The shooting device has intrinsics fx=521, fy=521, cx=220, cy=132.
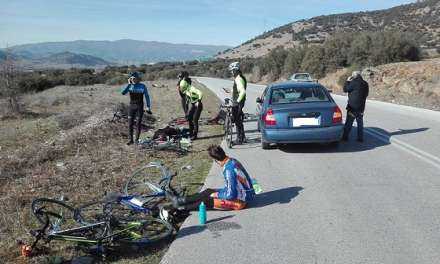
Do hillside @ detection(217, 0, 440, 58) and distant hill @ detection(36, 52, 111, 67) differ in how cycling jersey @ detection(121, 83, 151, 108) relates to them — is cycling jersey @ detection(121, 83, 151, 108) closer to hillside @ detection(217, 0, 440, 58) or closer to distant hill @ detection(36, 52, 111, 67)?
hillside @ detection(217, 0, 440, 58)

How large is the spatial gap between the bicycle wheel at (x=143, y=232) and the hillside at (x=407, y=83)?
20.1 metres

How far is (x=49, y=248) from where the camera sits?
A: 5.85m

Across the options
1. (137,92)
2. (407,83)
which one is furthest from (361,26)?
(137,92)

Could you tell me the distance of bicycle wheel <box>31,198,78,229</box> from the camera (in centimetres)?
574

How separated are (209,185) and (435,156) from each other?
16.2 feet

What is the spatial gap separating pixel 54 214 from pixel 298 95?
7.31 metres

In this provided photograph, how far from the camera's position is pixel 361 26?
110 m

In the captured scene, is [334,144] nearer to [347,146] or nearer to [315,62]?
[347,146]

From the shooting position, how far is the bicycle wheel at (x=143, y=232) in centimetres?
584

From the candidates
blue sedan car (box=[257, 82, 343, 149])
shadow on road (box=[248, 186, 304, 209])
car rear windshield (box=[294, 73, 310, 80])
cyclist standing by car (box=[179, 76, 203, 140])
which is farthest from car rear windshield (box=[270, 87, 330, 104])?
car rear windshield (box=[294, 73, 310, 80])

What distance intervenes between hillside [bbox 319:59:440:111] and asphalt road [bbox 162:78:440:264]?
15.5 m

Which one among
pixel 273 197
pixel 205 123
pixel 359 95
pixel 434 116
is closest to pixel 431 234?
pixel 273 197

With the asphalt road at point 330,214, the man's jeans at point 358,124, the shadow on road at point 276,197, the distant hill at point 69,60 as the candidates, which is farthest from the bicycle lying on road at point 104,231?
the distant hill at point 69,60

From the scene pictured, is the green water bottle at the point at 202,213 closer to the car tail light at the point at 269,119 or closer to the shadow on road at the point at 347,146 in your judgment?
the car tail light at the point at 269,119
